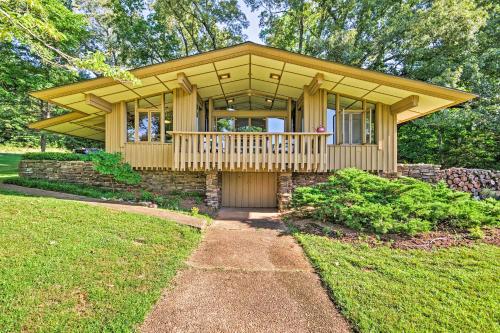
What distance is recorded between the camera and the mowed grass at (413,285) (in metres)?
2.70

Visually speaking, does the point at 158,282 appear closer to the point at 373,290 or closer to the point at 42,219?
the point at 373,290

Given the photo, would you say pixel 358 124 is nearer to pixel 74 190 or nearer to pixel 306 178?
pixel 306 178

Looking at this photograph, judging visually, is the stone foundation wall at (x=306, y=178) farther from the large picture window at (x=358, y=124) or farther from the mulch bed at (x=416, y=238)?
the mulch bed at (x=416, y=238)

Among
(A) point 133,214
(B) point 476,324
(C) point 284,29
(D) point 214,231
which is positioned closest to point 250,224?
(D) point 214,231

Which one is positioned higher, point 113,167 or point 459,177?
point 113,167

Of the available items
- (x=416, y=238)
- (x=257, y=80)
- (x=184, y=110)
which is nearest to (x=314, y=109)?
(x=257, y=80)

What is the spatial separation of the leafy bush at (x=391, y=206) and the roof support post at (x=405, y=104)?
240cm

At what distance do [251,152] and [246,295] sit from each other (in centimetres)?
483

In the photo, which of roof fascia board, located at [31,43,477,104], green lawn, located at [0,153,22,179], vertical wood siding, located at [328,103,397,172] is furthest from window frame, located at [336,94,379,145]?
green lawn, located at [0,153,22,179]

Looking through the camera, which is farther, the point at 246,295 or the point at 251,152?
the point at 251,152

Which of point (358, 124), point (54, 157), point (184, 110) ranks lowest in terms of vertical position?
point (54, 157)

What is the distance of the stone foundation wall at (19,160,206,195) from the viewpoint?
8570 mm

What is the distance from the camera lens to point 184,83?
766 centimetres

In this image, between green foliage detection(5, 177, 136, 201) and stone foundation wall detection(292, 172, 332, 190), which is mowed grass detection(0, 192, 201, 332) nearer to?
green foliage detection(5, 177, 136, 201)
